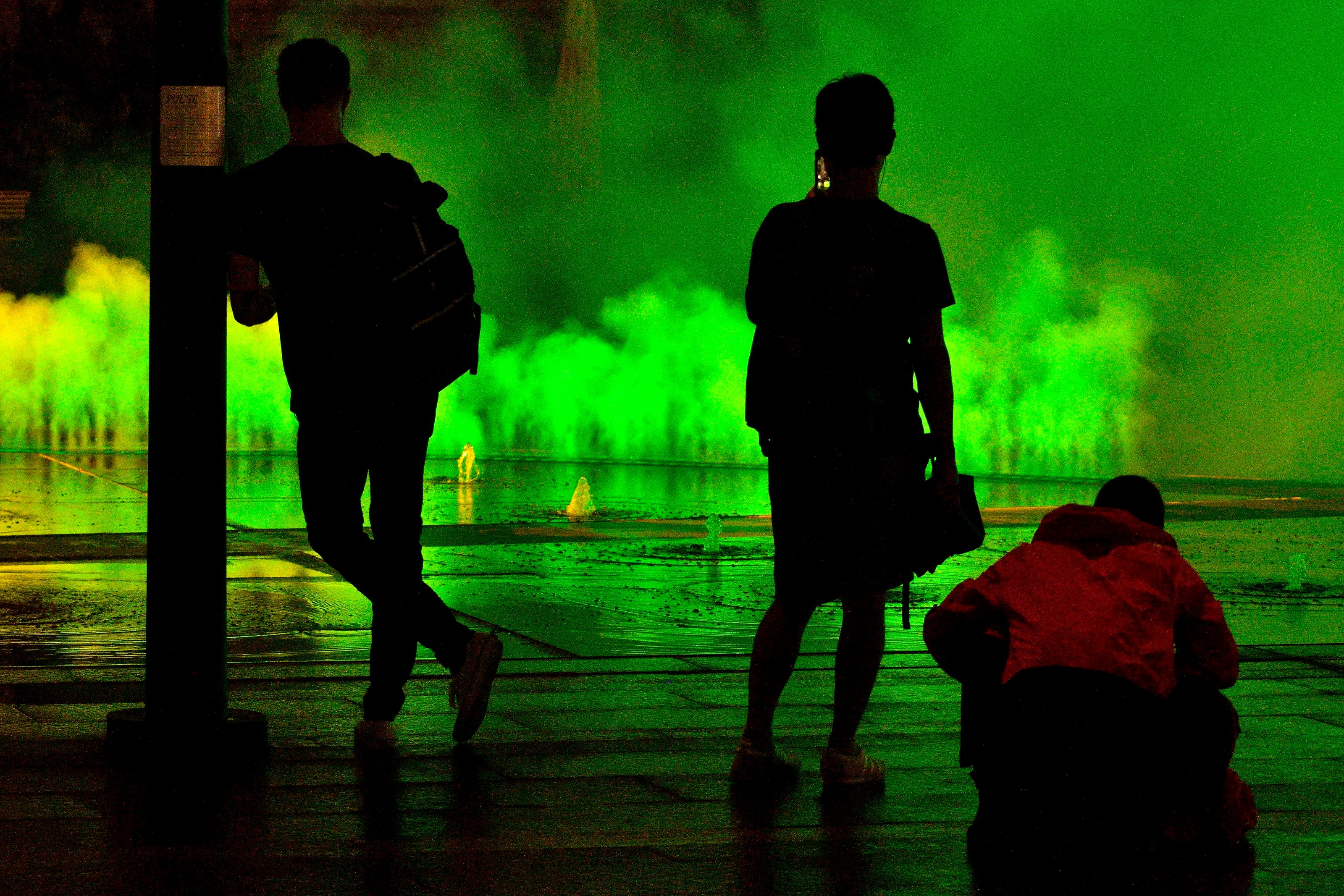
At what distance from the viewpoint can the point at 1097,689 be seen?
3672 millimetres

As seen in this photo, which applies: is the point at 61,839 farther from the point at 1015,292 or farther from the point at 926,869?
the point at 1015,292

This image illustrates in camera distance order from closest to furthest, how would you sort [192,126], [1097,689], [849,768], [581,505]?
[1097,689], [849,768], [192,126], [581,505]

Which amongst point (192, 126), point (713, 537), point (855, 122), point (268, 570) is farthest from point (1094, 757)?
point (713, 537)

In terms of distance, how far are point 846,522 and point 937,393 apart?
1.27ft

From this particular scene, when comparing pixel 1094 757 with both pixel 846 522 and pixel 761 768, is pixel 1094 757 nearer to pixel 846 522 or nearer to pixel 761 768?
pixel 846 522

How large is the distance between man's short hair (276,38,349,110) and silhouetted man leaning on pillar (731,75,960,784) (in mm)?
1215

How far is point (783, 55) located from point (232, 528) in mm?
18346

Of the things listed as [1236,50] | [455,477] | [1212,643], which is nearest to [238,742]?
[1212,643]

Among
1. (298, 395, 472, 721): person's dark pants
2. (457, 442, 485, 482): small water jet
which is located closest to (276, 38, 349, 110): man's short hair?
(298, 395, 472, 721): person's dark pants

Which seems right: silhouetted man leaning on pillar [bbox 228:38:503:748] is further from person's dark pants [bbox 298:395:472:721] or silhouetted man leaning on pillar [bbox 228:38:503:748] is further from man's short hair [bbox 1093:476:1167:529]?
man's short hair [bbox 1093:476:1167:529]

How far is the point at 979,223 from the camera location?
1055 inches

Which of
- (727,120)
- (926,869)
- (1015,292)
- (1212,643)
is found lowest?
(926,869)

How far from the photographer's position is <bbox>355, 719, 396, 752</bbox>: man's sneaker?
4.88 meters

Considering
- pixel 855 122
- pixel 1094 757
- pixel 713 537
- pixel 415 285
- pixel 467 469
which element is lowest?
pixel 1094 757
